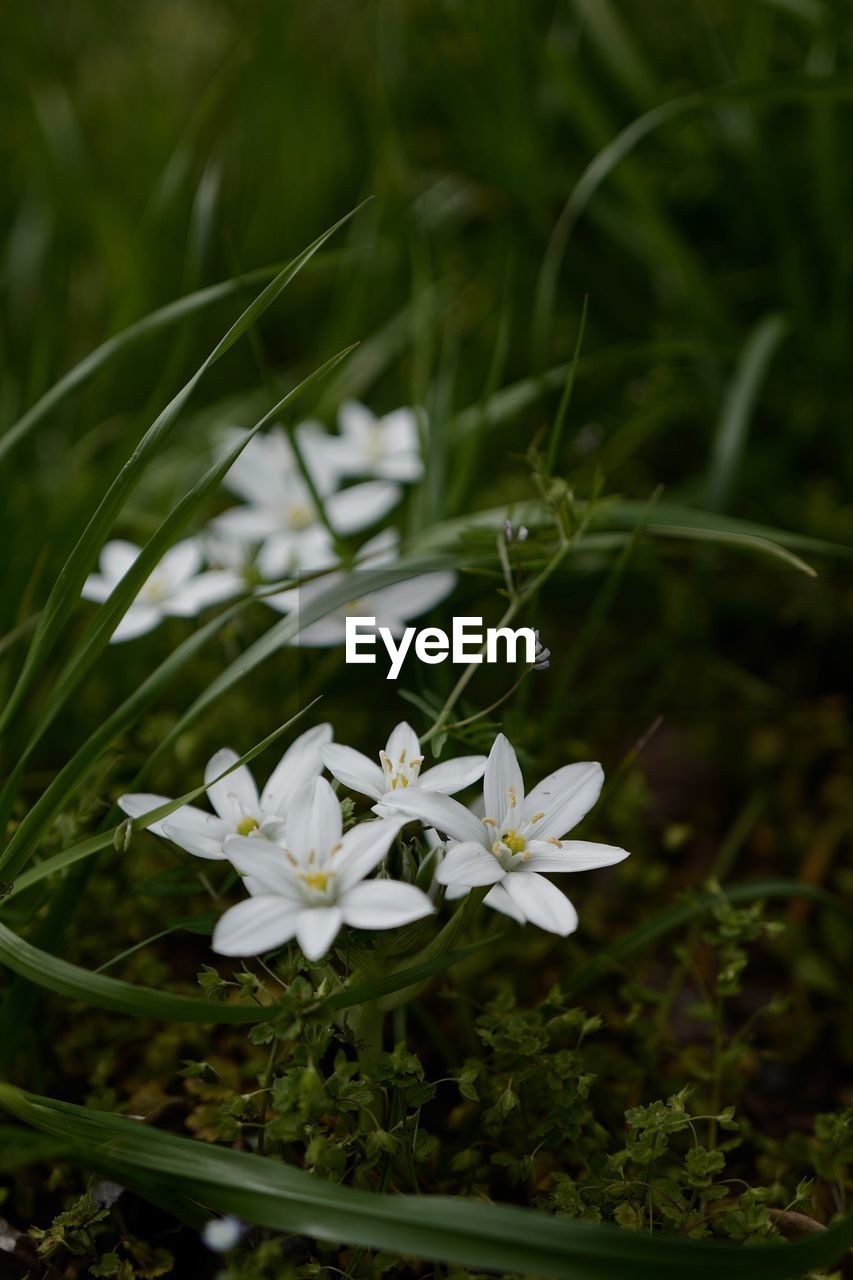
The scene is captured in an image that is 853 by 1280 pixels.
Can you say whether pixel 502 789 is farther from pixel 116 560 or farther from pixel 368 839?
pixel 116 560

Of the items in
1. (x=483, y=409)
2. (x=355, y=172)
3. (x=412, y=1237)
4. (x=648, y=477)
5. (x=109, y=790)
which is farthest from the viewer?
(x=355, y=172)

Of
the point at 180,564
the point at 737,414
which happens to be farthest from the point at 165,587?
the point at 737,414

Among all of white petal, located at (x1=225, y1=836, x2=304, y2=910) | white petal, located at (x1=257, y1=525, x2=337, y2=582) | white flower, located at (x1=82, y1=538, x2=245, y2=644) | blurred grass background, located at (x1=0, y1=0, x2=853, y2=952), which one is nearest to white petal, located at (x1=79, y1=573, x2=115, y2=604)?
white flower, located at (x1=82, y1=538, x2=245, y2=644)

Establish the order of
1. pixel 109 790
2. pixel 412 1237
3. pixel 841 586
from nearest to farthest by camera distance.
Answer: pixel 412 1237, pixel 109 790, pixel 841 586

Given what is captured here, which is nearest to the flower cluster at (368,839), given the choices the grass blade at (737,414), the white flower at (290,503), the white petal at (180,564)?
the white petal at (180,564)

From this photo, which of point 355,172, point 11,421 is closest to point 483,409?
point 11,421

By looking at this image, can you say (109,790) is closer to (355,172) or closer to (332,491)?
(332,491)

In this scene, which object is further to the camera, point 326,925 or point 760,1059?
point 760,1059
